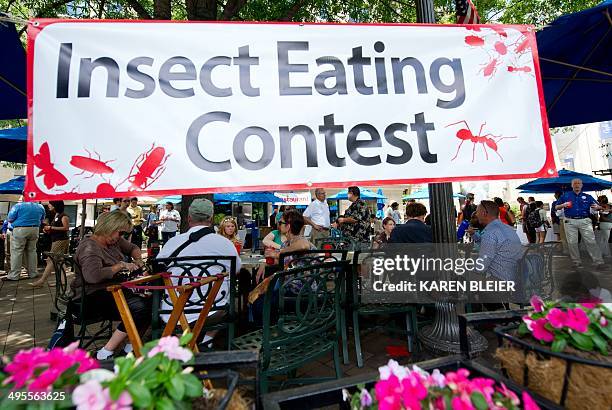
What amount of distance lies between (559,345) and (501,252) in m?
2.61

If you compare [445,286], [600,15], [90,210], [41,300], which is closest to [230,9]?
[600,15]

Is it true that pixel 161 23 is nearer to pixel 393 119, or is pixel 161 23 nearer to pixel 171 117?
pixel 171 117

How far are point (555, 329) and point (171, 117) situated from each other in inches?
71.8

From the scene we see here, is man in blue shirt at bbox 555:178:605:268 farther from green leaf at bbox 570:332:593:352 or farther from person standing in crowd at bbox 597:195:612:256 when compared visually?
green leaf at bbox 570:332:593:352

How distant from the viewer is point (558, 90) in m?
3.59

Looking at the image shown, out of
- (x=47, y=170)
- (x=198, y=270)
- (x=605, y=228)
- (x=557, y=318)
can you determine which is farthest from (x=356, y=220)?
(x=605, y=228)

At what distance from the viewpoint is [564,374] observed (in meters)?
0.80

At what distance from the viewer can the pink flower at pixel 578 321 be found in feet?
2.76

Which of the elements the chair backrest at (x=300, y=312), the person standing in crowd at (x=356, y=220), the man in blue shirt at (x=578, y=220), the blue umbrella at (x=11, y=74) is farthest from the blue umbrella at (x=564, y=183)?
the blue umbrella at (x=11, y=74)

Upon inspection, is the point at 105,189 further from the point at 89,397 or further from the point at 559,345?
the point at 559,345

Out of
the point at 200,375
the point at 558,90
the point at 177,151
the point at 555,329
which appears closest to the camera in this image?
the point at 200,375

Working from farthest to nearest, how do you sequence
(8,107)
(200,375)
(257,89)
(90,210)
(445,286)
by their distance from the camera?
(90,210), (8,107), (445,286), (257,89), (200,375)

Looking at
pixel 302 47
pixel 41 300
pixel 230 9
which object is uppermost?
pixel 230 9

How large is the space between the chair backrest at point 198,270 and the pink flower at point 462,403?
195 cm
